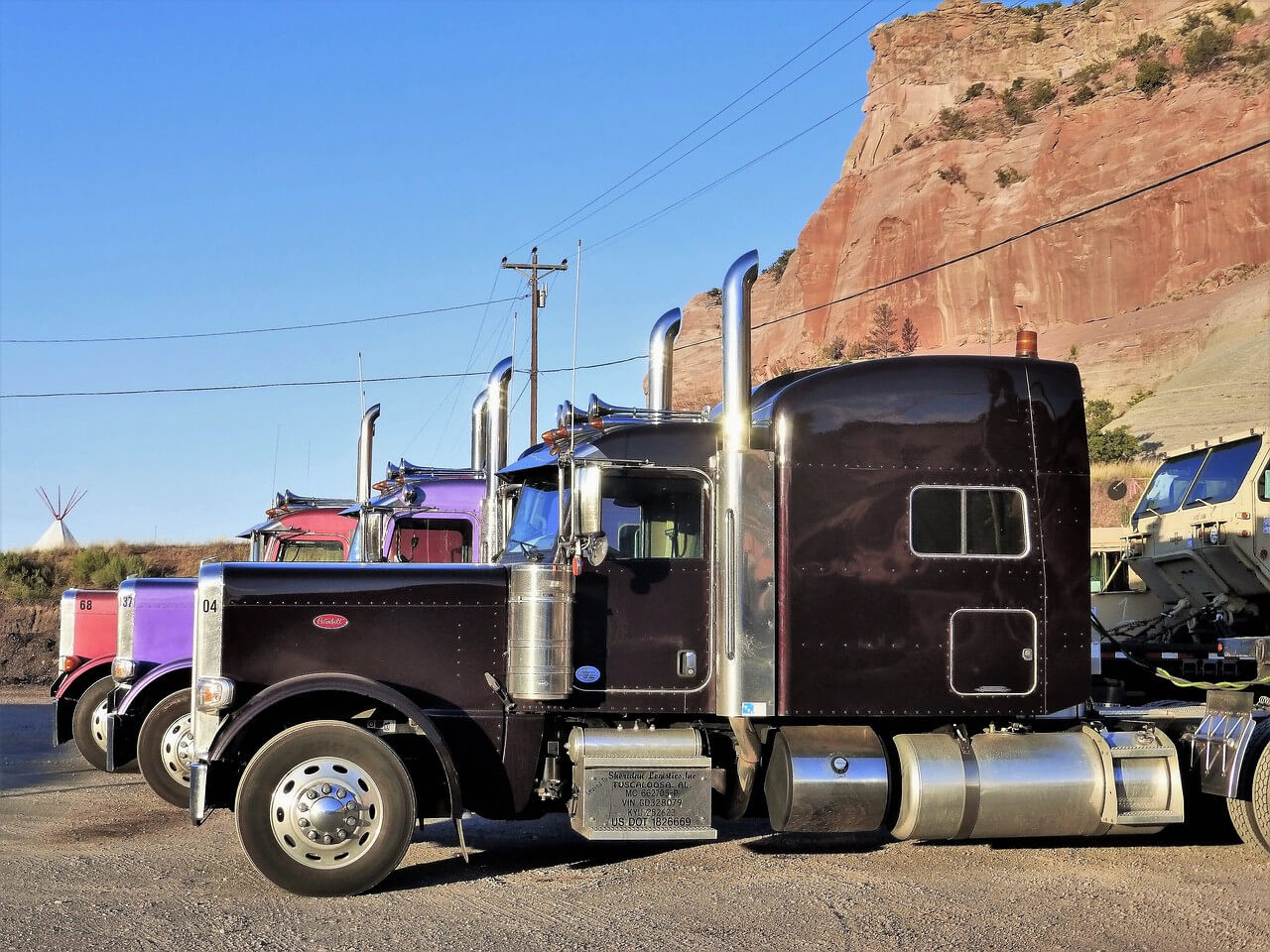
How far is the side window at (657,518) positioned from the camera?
8.40 m

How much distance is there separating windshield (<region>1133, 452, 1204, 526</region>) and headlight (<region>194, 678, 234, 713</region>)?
28.9ft

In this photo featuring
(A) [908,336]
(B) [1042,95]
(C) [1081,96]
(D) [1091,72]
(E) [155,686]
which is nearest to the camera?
(E) [155,686]

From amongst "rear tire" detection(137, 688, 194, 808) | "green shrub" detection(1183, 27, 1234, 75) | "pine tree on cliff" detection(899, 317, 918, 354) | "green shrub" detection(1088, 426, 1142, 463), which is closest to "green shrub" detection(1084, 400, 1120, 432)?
"green shrub" detection(1088, 426, 1142, 463)

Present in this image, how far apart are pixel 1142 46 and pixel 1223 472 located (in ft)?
297

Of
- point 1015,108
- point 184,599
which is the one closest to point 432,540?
point 184,599

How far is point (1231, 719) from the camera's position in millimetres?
8844

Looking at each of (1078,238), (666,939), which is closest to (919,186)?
(1078,238)

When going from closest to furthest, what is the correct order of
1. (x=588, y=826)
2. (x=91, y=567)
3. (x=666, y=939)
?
(x=666, y=939)
(x=588, y=826)
(x=91, y=567)

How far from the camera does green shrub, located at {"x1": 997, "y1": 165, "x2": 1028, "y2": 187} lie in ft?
291

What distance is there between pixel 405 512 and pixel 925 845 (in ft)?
18.3

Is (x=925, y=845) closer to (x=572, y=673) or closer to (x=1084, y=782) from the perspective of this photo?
(x=1084, y=782)

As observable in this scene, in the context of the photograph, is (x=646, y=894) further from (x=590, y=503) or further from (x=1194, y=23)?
(x=1194, y=23)

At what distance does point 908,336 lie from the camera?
279 feet

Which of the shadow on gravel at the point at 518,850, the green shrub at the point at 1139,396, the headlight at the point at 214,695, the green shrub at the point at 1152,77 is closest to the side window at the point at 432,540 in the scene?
the shadow on gravel at the point at 518,850
